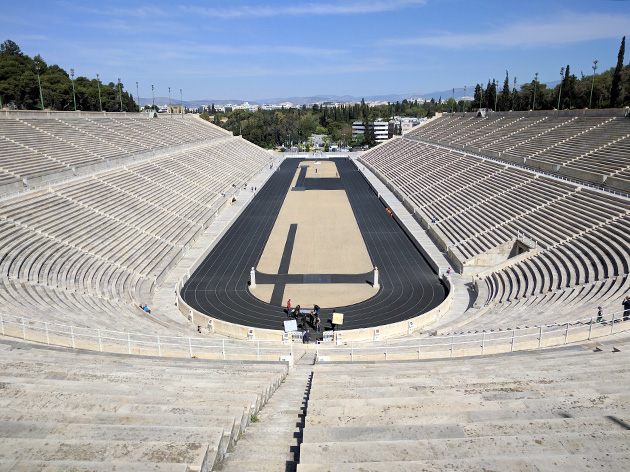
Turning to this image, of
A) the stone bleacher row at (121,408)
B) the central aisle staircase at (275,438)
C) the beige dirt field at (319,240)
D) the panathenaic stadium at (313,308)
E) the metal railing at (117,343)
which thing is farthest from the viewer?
the beige dirt field at (319,240)

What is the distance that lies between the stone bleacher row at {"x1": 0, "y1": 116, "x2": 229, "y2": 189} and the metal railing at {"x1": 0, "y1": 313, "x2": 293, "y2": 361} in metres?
13.5

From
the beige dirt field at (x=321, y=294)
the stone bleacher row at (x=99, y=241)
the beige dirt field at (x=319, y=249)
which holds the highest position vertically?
the stone bleacher row at (x=99, y=241)

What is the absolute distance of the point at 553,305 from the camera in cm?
1553

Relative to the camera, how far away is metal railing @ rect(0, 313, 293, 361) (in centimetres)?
1146

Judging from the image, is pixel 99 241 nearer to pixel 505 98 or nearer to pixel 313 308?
pixel 313 308

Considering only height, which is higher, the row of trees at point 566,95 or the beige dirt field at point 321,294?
the row of trees at point 566,95

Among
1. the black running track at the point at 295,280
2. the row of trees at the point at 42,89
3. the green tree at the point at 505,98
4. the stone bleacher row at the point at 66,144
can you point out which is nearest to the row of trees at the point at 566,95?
the green tree at the point at 505,98

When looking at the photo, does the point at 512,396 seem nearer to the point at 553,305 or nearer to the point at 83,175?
the point at 553,305

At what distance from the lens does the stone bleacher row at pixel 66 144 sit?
1016 inches

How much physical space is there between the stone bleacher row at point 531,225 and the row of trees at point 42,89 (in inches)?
1678

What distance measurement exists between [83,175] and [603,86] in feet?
238

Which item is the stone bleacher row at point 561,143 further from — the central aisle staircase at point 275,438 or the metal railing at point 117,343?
the central aisle staircase at point 275,438

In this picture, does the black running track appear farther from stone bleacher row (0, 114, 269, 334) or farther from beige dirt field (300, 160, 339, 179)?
beige dirt field (300, 160, 339, 179)

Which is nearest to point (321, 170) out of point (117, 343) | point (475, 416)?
point (117, 343)
